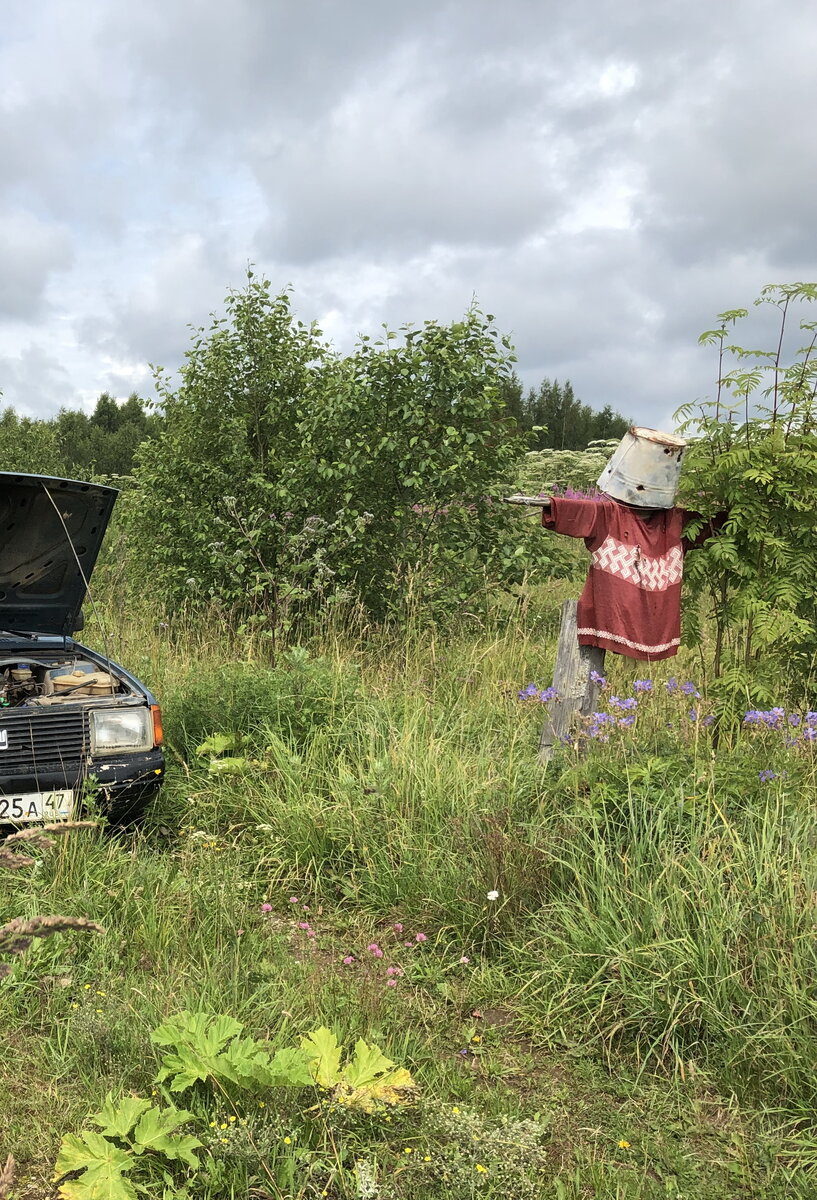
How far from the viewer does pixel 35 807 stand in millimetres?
3891

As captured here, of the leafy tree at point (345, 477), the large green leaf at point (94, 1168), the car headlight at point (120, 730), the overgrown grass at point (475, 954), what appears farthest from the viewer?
the leafy tree at point (345, 477)

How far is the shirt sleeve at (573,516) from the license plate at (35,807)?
258 cm

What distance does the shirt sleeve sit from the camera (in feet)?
13.9

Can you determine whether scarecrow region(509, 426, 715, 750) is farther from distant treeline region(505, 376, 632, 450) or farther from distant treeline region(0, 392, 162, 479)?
distant treeline region(505, 376, 632, 450)

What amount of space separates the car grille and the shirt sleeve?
95.3 inches

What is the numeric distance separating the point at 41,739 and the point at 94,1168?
212 cm

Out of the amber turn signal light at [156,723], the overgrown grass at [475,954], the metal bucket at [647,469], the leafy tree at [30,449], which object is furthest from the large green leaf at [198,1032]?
the leafy tree at [30,449]

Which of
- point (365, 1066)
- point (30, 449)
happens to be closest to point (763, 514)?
point (365, 1066)

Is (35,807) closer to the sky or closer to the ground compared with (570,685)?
closer to the ground

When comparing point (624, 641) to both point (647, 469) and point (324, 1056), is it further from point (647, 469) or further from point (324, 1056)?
point (324, 1056)

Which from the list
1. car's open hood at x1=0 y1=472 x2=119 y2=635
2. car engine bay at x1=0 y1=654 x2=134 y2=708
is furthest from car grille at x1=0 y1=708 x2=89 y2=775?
car's open hood at x1=0 y1=472 x2=119 y2=635

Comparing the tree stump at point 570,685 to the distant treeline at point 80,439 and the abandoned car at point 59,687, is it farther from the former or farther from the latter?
the distant treeline at point 80,439

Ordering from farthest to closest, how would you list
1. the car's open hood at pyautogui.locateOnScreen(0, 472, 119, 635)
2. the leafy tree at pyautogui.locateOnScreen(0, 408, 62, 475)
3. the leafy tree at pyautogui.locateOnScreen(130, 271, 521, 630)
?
1. the leafy tree at pyautogui.locateOnScreen(0, 408, 62, 475)
2. the leafy tree at pyautogui.locateOnScreen(130, 271, 521, 630)
3. the car's open hood at pyautogui.locateOnScreen(0, 472, 119, 635)

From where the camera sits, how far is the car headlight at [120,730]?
413 cm
